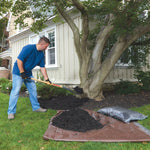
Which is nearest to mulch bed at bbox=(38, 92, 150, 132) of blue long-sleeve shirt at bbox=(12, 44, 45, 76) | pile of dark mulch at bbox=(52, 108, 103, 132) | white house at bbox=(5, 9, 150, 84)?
pile of dark mulch at bbox=(52, 108, 103, 132)

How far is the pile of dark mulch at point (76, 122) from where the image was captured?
2797 mm

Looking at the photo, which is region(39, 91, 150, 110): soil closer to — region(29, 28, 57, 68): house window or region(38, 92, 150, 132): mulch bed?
region(38, 92, 150, 132): mulch bed

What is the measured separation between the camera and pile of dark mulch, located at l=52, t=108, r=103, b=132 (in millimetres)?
2797

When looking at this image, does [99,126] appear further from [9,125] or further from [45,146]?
[9,125]

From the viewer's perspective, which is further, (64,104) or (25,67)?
(64,104)

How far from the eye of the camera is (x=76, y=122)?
298cm

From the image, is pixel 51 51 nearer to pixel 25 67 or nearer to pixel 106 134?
pixel 25 67

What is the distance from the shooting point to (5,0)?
5.49m

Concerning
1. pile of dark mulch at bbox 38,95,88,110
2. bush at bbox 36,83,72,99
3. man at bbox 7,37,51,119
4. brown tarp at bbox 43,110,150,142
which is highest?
man at bbox 7,37,51,119

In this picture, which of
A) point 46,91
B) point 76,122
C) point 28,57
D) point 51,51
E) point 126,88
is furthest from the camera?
point 51,51

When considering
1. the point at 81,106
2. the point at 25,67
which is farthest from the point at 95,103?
the point at 25,67

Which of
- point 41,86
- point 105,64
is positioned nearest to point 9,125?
point 41,86

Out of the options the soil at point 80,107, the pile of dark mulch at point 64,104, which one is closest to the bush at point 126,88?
the soil at point 80,107

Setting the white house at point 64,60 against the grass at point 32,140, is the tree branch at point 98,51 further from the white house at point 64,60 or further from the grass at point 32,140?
the grass at point 32,140
